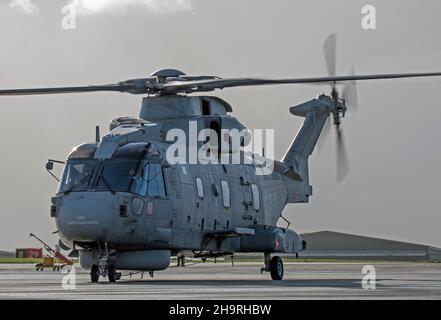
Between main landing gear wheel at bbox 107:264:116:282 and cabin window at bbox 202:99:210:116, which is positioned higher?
cabin window at bbox 202:99:210:116

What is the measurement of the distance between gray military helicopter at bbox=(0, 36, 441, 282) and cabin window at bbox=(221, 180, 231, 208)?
0.07 metres

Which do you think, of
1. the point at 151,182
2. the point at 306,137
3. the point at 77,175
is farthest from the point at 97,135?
the point at 306,137

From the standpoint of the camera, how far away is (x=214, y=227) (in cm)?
3384

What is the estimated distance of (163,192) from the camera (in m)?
31.0

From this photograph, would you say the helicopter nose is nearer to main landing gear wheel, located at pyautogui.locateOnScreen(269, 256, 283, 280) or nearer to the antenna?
the antenna

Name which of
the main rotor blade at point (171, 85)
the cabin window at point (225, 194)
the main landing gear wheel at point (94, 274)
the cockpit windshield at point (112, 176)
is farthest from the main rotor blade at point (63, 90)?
the main landing gear wheel at point (94, 274)

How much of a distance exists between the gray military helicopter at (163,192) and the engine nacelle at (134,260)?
29 mm

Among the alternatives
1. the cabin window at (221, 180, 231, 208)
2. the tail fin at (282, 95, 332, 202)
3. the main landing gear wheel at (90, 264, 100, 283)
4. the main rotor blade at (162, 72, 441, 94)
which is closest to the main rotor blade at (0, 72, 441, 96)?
the main rotor blade at (162, 72, 441, 94)

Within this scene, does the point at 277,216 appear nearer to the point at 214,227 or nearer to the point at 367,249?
the point at 214,227

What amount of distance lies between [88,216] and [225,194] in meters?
6.46

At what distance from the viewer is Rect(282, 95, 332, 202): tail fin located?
41.5 meters

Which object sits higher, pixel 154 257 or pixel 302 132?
pixel 302 132
